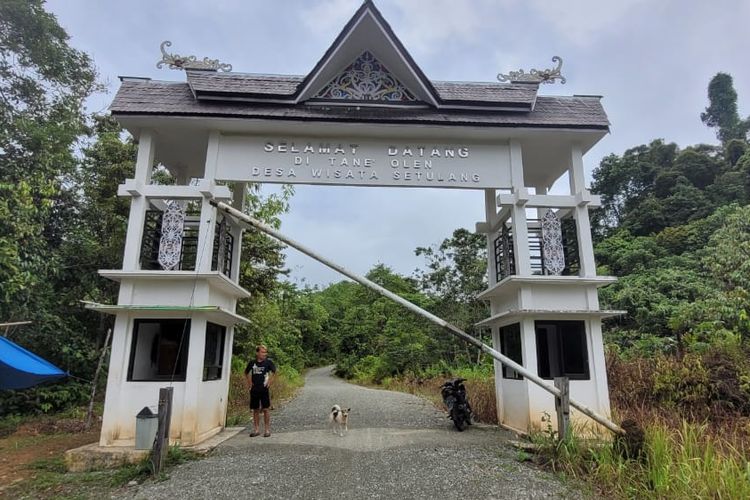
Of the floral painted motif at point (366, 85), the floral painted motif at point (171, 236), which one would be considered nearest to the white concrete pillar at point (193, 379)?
the floral painted motif at point (171, 236)

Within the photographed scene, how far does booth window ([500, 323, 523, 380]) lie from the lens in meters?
7.54

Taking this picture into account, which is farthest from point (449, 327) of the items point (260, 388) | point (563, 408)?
point (260, 388)

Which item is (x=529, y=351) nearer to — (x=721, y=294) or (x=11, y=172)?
(x=721, y=294)

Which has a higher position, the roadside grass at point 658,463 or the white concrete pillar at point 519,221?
the white concrete pillar at point 519,221

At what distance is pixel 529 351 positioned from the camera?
23.0 feet

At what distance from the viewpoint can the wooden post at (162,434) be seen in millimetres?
5312

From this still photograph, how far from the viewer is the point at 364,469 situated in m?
5.34

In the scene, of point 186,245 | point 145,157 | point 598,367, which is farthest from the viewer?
point 186,245

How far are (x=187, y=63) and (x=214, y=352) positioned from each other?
15.6 feet

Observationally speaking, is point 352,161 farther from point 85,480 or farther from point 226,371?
point 85,480

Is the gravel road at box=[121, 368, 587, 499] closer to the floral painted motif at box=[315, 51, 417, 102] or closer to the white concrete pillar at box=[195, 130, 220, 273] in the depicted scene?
the white concrete pillar at box=[195, 130, 220, 273]

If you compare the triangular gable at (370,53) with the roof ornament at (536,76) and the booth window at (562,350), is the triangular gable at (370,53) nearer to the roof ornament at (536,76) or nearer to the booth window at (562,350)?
the roof ornament at (536,76)

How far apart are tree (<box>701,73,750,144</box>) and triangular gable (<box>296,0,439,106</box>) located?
41.1m

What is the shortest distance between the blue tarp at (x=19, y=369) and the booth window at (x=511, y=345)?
20.1ft
